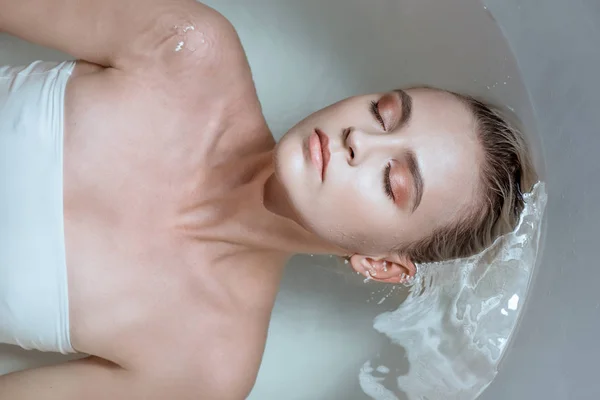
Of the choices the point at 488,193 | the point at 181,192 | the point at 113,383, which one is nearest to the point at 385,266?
the point at 488,193

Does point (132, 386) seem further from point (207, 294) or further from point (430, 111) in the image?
point (430, 111)

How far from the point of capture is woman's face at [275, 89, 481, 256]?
29.7 inches

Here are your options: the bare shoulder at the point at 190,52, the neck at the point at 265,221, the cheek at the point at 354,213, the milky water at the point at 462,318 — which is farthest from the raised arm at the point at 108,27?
the milky water at the point at 462,318

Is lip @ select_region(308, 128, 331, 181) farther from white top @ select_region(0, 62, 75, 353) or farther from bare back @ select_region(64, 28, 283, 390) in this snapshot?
white top @ select_region(0, 62, 75, 353)

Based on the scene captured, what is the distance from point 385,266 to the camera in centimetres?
93

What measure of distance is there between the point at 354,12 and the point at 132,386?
859 mm

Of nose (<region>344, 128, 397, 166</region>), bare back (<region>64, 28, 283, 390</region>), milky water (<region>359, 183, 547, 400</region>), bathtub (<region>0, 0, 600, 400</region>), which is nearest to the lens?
nose (<region>344, 128, 397, 166</region>)

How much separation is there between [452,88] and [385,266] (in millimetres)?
474

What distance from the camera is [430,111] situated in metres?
0.79

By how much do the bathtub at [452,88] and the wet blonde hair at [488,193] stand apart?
157 mm

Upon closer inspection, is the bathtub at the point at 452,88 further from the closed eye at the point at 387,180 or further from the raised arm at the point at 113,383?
the closed eye at the point at 387,180

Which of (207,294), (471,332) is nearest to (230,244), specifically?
(207,294)

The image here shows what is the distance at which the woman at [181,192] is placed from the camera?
0.78 metres

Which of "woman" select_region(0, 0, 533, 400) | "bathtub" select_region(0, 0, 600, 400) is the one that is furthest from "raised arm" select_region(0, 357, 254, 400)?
"bathtub" select_region(0, 0, 600, 400)
